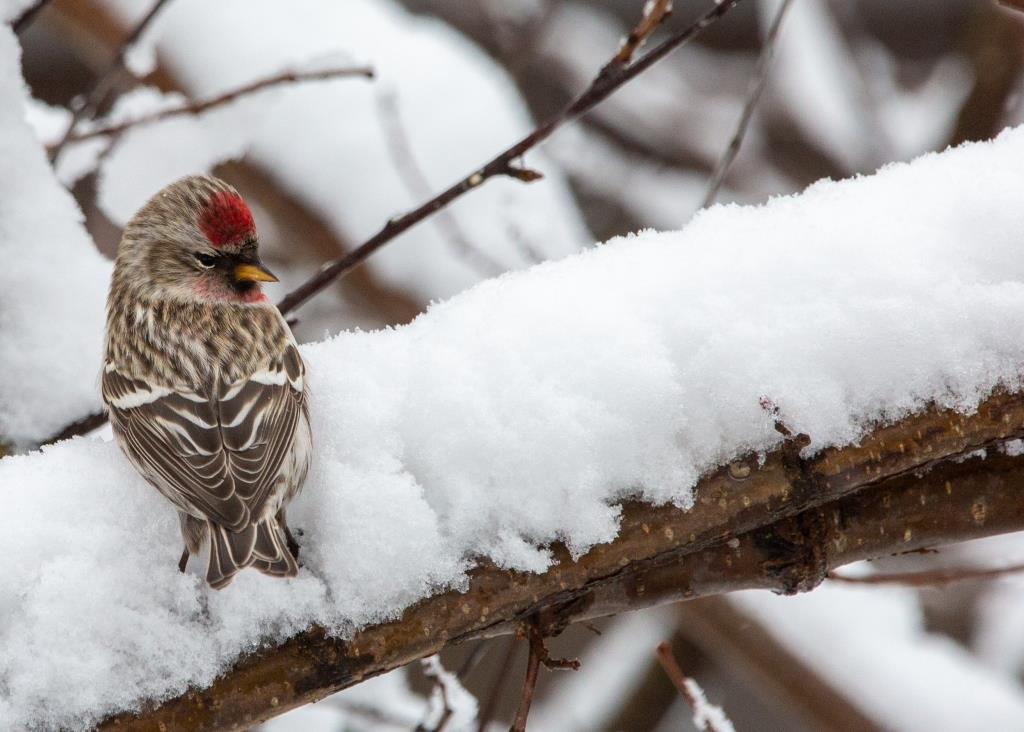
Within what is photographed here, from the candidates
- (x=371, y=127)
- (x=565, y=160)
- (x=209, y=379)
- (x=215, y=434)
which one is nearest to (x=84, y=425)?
(x=209, y=379)

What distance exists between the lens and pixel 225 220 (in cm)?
289

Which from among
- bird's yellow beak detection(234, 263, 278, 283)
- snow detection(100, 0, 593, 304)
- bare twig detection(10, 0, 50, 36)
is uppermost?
snow detection(100, 0, 593, 304)

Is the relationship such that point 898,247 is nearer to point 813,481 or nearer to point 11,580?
point 813,481

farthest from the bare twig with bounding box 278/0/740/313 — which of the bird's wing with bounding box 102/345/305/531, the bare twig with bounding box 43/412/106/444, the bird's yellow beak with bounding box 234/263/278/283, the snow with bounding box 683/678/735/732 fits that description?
the snow with bounding box 683/678/735/732

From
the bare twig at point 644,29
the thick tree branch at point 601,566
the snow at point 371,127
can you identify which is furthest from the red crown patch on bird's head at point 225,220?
the snow at point 371,127

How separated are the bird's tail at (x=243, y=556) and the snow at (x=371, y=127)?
9.25ft

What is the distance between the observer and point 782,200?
2.12 m

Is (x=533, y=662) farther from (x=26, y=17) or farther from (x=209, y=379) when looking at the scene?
(x=26, y=17)

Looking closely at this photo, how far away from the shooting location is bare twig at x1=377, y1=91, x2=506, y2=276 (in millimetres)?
4191

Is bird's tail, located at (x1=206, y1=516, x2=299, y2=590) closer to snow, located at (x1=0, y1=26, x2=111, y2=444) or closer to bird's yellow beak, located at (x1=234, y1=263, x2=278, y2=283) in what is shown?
snow, located at (x1=0, y1=26, x2=111, y2=444)

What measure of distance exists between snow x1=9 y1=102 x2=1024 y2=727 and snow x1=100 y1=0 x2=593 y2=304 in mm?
2684

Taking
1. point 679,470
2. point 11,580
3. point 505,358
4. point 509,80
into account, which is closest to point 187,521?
point 11,580

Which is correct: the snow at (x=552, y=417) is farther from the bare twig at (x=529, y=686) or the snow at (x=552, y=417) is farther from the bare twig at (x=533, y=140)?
the bare twig at (x=533, y=140)

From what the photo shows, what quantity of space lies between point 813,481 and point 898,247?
1.45 feet
